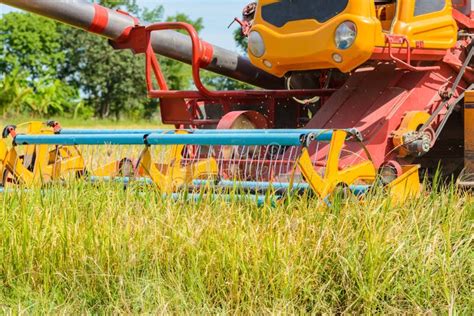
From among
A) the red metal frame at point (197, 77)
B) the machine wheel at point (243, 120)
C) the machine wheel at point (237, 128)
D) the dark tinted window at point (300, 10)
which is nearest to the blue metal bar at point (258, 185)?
the machine wheel at point (237, 128)

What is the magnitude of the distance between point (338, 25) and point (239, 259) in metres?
2.00

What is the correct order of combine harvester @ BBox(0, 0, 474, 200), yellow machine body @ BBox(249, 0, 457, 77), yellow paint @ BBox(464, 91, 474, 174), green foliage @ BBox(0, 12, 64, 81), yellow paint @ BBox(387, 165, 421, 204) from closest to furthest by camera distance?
yellow paint @ BBox(387, 165, 421, 204) → combine harvester @ BBox(0, 0, 474, 200) → yellow machine body @ BBox(249, 0, 457, 77) → yellow paint @ BBox(464, 91, 474, 174) → green foliage @ BBox(0, 12, 64, 81)

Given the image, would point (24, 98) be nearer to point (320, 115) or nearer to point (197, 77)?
point (197, 77)

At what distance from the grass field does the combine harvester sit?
18.9 inches

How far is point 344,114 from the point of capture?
17.4ft

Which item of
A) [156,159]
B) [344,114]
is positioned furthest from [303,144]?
[156,159]

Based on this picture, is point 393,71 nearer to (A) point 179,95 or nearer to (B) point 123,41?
(A) point 179,95

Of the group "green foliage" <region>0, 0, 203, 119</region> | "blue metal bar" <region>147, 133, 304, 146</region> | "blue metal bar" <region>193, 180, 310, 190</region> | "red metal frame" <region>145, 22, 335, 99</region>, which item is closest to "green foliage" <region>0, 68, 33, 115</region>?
"green foliage" <region>0, 0, 203, 119</region>

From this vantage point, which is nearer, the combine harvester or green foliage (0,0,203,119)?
the combine harvester

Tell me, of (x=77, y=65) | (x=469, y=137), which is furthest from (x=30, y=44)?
(x=469, y=137)

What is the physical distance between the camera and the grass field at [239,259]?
3.10 meters

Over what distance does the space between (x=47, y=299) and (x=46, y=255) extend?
323 mm

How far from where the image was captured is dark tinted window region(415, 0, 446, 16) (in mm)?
5008

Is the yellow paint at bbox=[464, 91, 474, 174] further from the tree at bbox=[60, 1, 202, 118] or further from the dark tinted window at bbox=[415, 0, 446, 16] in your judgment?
the tree at bbox=[60, 1, 202, 118]
